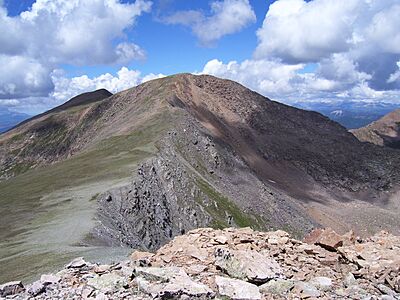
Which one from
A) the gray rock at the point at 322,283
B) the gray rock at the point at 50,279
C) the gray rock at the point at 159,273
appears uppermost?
the gray rock at the point at 50,279

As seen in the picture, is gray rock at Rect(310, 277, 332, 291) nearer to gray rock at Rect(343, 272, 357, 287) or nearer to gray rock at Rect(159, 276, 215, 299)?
gray rock at Rect(343, 272, 357, 287)

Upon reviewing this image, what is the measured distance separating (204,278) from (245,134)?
130861mm

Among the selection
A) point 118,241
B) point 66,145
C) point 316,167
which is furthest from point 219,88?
point 118,241

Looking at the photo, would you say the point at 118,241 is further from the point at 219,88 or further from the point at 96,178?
the point at 219,88

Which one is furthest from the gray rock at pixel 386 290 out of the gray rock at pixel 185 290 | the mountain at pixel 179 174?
the mountain at pixel 179 174

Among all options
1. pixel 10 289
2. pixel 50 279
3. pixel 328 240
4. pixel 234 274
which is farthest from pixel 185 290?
pixel 328 240

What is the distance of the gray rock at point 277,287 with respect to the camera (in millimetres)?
18156

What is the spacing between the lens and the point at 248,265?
19.4m

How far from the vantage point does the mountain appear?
50.5 m

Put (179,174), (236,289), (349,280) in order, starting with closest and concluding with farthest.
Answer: (236,289), (349,280), (179,174)

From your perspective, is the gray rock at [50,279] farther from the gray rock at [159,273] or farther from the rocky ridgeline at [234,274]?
the gray rock at [159,273]

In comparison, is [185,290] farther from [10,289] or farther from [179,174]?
[179,174]

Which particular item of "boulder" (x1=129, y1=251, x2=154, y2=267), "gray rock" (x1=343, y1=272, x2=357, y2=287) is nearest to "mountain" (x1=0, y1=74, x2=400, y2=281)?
"boulder" (x1=129, y1=251, x2=154, y2=267)

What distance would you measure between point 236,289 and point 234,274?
1.22 m
